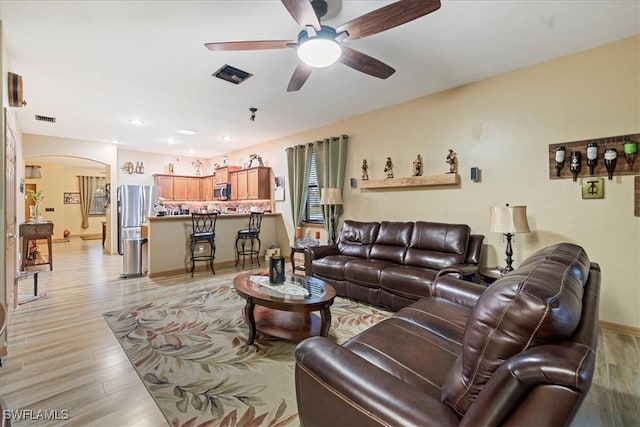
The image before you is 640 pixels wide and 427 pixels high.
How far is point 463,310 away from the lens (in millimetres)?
2088

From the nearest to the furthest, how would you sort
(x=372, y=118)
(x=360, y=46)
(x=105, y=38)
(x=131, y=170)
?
(x=105, y=38) → (x=360, y=46) → (x=372, y=118) → (x=131, y=170)

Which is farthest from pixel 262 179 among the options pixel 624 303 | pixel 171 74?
pixel 624 303

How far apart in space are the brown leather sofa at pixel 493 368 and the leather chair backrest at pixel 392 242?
2348 millimetres

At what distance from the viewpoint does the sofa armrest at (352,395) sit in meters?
0.98

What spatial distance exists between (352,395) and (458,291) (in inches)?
57.9

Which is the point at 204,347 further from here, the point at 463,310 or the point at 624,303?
the point at 624,303

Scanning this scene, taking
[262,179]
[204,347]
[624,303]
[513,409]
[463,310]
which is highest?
[262,179]

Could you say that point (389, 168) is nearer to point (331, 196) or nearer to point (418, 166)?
point (418, 166)

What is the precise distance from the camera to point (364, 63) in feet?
8.47

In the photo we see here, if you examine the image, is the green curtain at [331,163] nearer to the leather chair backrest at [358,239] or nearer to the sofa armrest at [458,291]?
the leather chair backrest at [358,239]

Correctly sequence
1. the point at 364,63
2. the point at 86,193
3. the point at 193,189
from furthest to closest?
1. the point at 86,193
2. the point at 193,189
3. the point at 364,63

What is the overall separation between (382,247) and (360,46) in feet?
8.18

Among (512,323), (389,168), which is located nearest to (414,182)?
(389,168)

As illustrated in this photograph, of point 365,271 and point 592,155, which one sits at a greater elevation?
point 592,155
